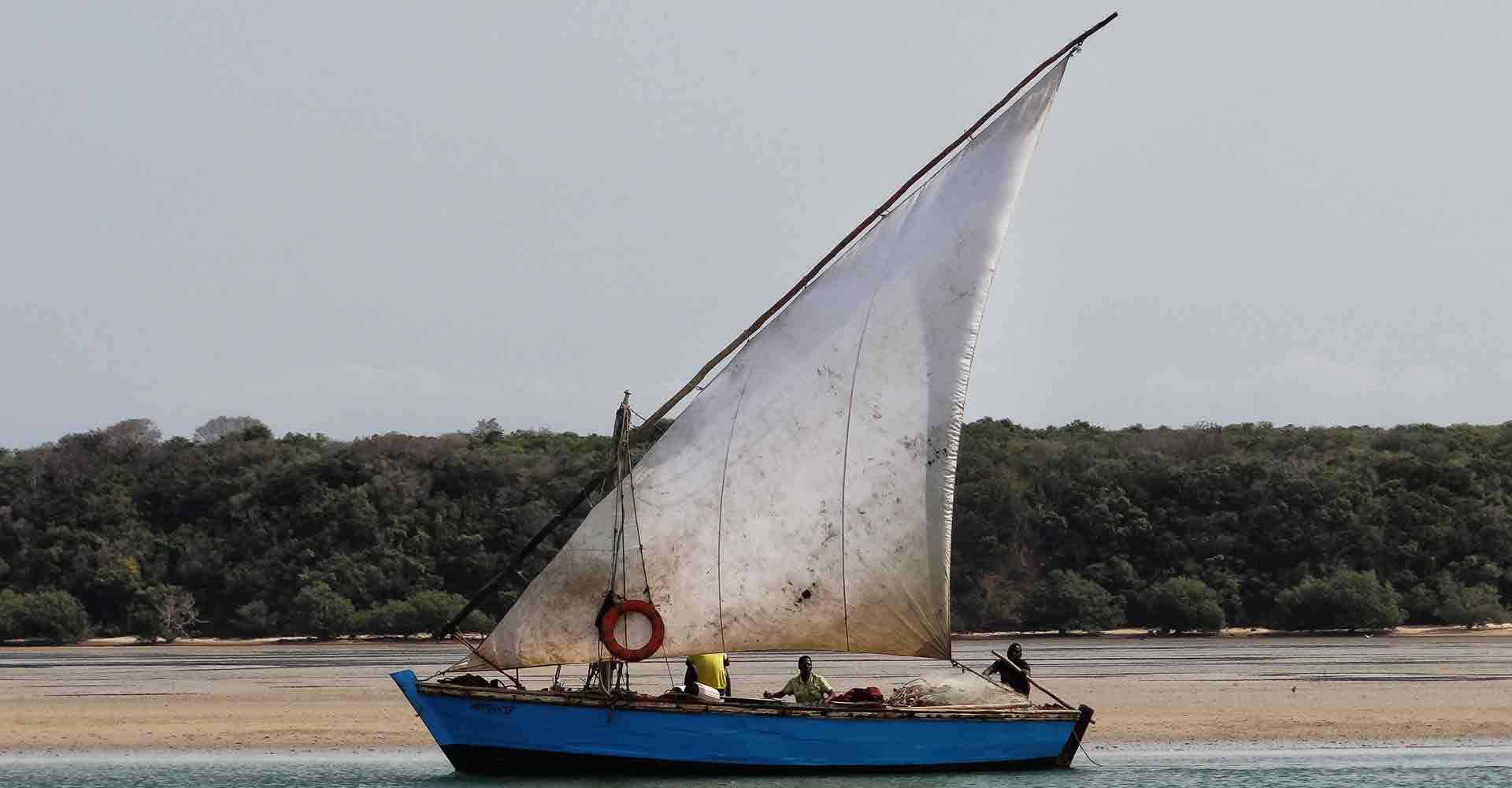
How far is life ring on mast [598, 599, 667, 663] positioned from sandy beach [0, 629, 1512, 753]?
6.72 m

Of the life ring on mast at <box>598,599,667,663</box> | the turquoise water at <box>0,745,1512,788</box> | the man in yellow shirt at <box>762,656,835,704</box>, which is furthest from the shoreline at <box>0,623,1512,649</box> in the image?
the man in yellow shirt at <box>762,656,835,704</box>

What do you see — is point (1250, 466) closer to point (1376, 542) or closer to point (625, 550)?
point (1376, 542)

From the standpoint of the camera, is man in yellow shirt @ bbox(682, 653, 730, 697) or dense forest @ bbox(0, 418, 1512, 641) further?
dense forest @ bbox(0, 418, 1512, 641)

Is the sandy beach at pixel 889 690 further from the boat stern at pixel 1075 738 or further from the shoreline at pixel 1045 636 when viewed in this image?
the boat stern at pixel 1075 738

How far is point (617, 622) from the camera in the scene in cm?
2722

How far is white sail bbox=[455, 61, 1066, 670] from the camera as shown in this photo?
2736 centimetres

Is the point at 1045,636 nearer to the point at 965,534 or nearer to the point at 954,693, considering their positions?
the point at 965,534

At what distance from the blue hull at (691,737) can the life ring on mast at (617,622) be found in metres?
0.82

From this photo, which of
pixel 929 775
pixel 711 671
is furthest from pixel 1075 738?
pixel 711 671

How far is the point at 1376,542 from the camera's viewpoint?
6794 centimetres

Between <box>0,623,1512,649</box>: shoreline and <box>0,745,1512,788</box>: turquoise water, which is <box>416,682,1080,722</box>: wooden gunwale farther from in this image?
<box>0,623,1512,649</box>: shoreline

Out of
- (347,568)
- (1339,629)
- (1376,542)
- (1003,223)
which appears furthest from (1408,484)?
(1003,223)

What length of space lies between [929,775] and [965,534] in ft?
143

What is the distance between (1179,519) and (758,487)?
45.6 meters
